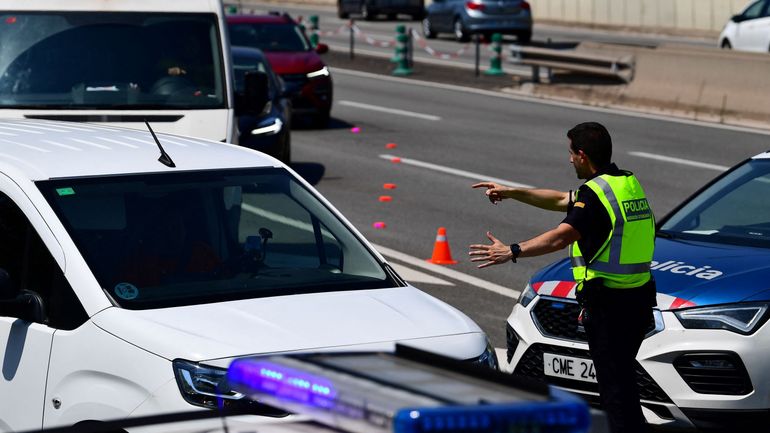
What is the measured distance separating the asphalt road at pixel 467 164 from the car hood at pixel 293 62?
3.00 ft

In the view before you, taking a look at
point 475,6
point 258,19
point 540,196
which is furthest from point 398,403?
point 475,6

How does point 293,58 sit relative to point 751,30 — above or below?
above

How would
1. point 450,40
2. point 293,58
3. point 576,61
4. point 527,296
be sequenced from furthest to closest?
1. point 450,40
2. point 576,61
3. point 293,58
4. point 527,296

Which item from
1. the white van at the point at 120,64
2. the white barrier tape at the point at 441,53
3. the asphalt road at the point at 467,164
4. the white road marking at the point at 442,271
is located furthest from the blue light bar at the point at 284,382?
the white barrier tape at the point at 441,53

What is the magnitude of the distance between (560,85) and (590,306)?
19.6 meters

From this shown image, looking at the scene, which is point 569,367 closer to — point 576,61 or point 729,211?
point 729,211

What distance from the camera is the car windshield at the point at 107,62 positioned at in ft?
36.2

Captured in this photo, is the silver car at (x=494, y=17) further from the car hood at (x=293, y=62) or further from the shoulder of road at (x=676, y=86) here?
the car hood at (x=293, y=62)

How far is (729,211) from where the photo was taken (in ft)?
27.3

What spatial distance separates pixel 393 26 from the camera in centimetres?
4734

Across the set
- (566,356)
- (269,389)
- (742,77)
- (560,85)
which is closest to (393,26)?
(560,85)

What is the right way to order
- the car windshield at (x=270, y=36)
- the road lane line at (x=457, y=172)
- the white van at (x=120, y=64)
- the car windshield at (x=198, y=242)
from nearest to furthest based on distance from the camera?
1. the car windshield at (x=198, y=242)
2. the white van at (x=120, y=64)
3. the road lane line at (x=457, y=172)
4. the car windshield at (x=270, y=36)

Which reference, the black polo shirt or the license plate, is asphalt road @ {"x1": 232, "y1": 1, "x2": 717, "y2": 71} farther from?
the black polo shirt

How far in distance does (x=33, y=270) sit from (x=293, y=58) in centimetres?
1615
